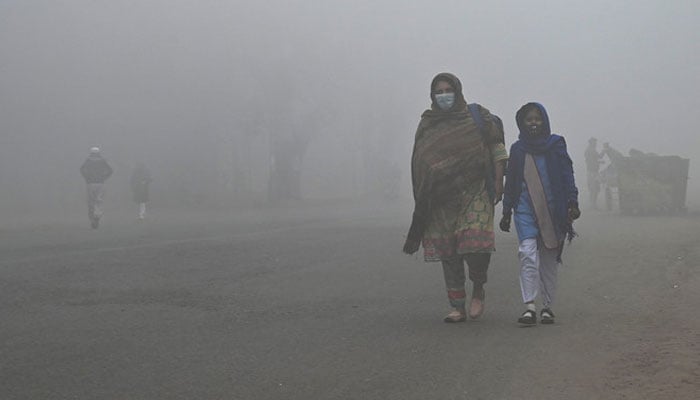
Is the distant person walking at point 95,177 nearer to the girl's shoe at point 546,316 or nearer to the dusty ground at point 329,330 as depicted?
the dusty ground at point 329,330

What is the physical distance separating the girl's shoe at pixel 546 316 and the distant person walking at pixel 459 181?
1.50ft

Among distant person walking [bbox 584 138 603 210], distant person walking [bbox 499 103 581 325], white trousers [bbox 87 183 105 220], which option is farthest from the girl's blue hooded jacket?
distant person walking [bbox 584 138 603 210]

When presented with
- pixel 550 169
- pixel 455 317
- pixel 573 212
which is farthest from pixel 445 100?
pixel 455 317

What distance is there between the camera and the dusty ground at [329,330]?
160 inches

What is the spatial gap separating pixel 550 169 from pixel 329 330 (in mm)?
2066

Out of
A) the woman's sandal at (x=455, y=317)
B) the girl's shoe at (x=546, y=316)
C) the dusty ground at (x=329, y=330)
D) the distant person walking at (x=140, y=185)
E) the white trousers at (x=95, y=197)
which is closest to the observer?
the dusty ground at (x=329, y=330)

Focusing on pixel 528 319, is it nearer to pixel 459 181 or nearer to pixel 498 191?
pixel 498 191

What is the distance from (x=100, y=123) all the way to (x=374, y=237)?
33.7 metres

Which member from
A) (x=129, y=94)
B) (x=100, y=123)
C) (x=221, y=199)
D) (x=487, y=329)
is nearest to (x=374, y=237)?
(x=487, y=329)

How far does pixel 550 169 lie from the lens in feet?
19.3

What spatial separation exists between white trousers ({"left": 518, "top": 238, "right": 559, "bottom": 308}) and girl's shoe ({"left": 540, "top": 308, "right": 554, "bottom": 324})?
8 centimetres

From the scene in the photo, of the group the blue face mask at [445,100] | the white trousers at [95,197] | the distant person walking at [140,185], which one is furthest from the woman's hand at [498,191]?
the distant person walking at [140,185]

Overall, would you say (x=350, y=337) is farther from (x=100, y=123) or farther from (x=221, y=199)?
(x=100, y=123)

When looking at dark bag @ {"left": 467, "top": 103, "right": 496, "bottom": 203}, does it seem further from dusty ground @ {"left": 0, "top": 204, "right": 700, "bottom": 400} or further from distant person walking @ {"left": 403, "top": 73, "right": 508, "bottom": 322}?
dusty ground @ {"left": 0, "top": 204, "right": 700, "bottom": 400}
